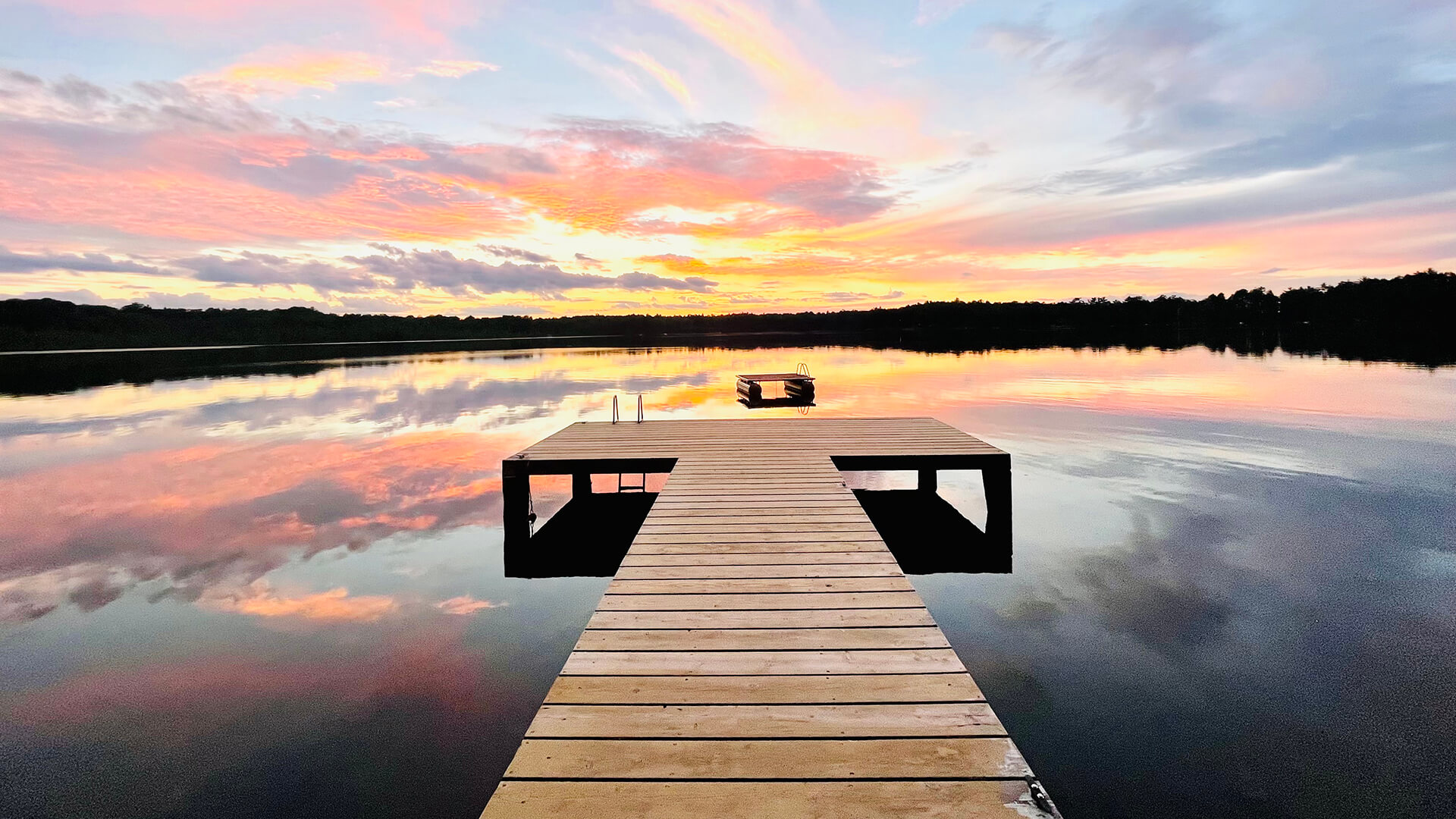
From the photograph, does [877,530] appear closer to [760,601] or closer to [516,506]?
[760,601]

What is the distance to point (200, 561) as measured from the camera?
8484 mm

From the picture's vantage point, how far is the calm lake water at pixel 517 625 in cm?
425

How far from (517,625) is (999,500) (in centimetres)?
617

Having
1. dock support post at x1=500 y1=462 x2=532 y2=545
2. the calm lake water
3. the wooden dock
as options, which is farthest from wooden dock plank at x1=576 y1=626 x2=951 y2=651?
dock support post at x1=500 y1=462 x2=532 y2=545

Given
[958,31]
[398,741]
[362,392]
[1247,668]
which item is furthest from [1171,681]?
[362,392]

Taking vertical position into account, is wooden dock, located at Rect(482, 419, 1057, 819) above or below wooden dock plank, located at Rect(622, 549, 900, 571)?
below

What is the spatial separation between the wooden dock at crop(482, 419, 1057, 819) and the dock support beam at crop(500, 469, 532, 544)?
3.44 m

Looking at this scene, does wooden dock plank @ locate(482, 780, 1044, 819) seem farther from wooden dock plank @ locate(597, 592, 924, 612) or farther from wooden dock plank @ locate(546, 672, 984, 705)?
wooden dock plank @ locate(597, 592, 924, 612)

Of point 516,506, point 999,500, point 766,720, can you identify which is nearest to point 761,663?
point 766,720

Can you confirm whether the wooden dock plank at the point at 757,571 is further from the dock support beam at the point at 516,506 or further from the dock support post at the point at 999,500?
the dock support post at the point at 999,500

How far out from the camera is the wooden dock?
244 cm

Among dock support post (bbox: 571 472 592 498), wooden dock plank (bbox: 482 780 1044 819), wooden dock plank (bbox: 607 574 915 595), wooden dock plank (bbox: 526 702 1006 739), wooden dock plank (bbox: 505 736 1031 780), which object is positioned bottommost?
dock support post (bbox: 571 472 592 498)

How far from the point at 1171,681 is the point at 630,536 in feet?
21.0

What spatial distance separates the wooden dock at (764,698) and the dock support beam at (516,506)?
3.44 meters
